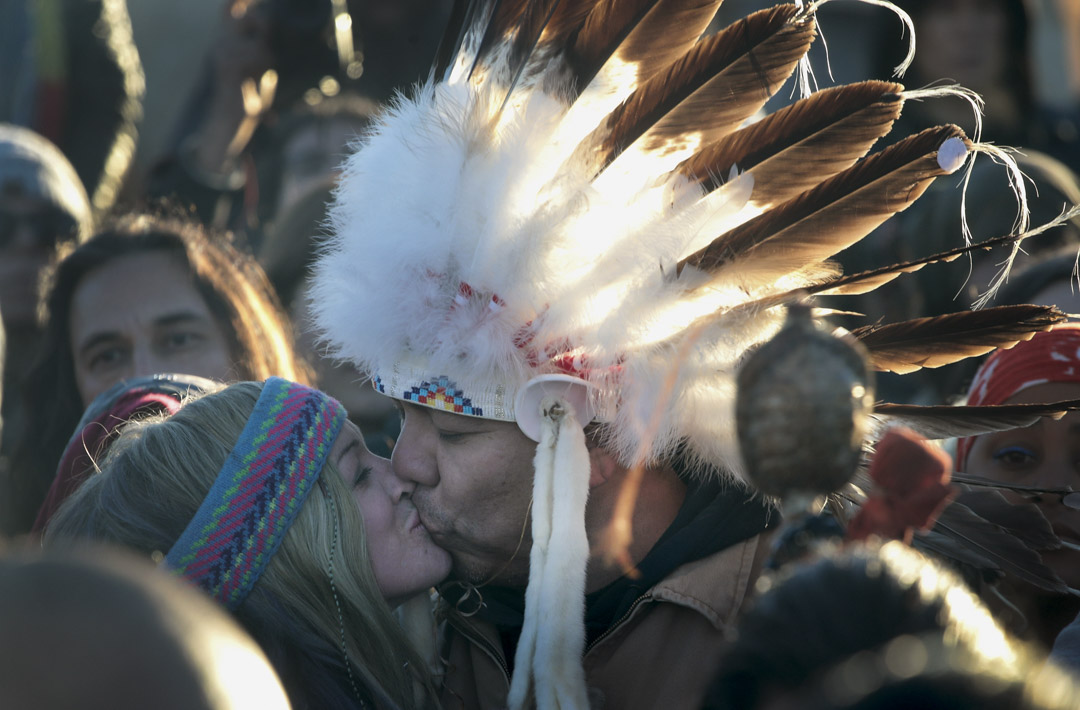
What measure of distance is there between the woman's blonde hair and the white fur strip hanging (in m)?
Answer: 0.35

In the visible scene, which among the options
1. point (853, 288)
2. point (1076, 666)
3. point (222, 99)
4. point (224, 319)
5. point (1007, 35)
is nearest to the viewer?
point (1076, 666)

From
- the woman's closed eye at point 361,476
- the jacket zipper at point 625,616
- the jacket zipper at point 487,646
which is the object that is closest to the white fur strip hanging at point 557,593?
the jacket zipper at point 625,616

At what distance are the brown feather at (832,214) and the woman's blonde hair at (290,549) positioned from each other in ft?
3.31

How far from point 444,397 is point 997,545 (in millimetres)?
1251

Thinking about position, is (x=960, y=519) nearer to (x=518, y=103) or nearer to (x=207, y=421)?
(x=518, y=103)

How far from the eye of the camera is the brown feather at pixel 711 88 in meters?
1.94

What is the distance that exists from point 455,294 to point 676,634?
936 mm

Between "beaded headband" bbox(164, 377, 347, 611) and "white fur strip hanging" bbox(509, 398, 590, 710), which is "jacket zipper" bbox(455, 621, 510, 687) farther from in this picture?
"beaded headband" bbox(164, 377, 347, 611)

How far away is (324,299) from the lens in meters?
2.39

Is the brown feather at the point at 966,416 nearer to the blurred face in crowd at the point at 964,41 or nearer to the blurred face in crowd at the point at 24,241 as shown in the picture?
the blurred face in crowd at the point at 964,41

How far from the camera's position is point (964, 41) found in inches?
173

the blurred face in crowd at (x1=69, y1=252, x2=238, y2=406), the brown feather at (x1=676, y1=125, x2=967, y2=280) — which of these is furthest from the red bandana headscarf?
the blurred face in crowd at (x1=69, y1=252, x2=238, y2=406)

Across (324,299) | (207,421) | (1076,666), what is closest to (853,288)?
(1076,666)

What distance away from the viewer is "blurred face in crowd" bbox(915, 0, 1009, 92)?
14.4 feet
